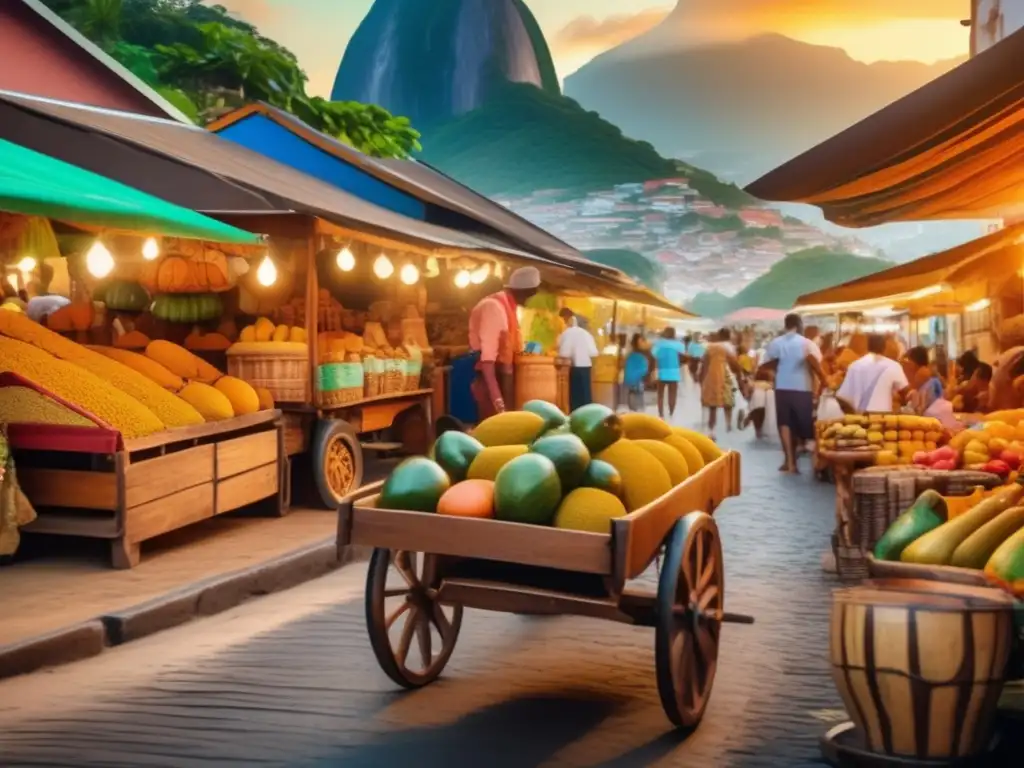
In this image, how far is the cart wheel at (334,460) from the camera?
34.9 ft

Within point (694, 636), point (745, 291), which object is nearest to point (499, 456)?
point (694, 636)

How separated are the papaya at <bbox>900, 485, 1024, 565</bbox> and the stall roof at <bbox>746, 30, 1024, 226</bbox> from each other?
5.04 ft

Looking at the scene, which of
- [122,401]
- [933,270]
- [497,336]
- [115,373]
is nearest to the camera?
[122,401]

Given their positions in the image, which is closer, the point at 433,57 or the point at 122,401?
the point at 122,401

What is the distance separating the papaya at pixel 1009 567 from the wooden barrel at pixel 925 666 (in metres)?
0.26

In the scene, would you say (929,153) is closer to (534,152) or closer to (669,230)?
(669,230)

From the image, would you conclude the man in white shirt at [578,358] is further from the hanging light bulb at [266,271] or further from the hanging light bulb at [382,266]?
the hanging light bulb at [266,271]

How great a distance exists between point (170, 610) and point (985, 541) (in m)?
4.52

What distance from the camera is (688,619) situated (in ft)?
16.7

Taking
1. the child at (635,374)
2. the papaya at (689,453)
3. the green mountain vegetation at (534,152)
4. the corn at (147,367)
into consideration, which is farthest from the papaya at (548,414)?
the green mountain vegetation at (534,152)

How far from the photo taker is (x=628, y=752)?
4.73m

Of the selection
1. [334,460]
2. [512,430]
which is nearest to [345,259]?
[334,460]

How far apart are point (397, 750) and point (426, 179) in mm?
19489

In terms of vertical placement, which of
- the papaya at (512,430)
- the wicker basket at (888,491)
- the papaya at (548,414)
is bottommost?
the wicker basket at (888,491)
